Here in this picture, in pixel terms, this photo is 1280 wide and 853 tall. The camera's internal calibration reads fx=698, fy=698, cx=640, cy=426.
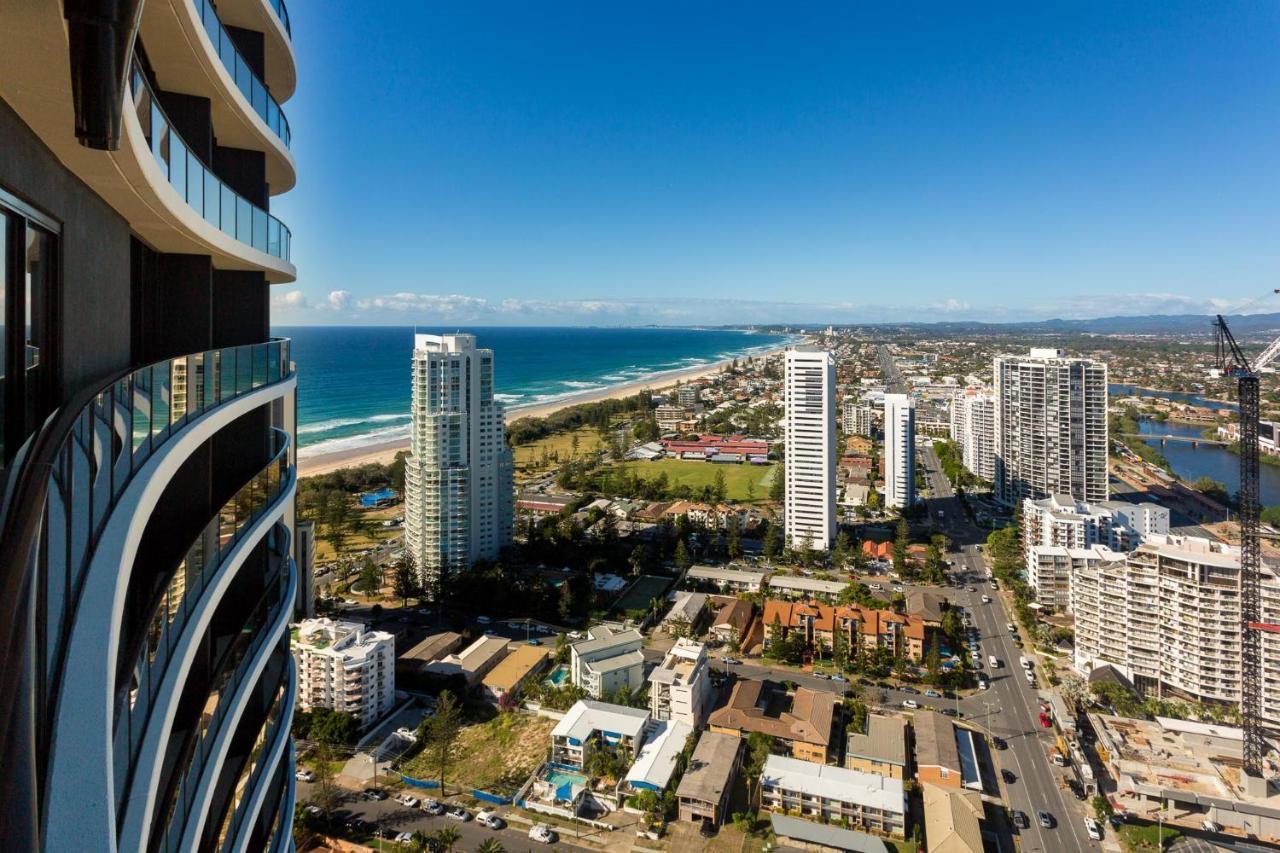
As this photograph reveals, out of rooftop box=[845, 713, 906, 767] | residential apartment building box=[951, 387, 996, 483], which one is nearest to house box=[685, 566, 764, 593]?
rooftop box=[845, 713, 906, 767]

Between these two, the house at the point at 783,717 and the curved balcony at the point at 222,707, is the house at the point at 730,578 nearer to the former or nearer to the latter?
the house at the point at 783,717

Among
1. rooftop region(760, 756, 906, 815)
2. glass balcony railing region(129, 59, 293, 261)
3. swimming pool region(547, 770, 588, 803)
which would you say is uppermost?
glass balcony railing region(129, 59, 293, 261)

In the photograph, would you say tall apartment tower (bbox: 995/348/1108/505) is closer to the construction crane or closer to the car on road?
the construction crane

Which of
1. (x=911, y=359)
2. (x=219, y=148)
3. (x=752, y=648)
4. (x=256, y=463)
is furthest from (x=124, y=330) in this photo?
(x=911, y=359)

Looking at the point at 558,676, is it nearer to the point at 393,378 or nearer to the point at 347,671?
the point at 347,671

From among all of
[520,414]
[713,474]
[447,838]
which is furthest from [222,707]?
[520,414]

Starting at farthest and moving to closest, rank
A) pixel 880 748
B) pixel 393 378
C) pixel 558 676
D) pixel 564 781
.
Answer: pixel 393 378 < pixel 558 676 < pixel 880 748 < pixel 564 781

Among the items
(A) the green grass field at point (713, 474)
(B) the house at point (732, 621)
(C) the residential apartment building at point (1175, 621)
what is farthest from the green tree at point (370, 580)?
(C) the residential apartment building at point (1175, 621)
